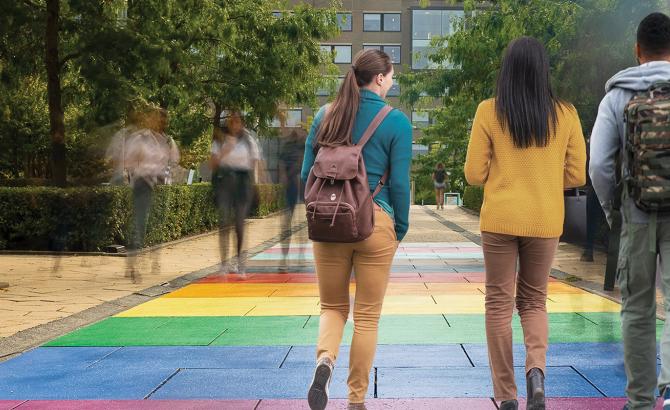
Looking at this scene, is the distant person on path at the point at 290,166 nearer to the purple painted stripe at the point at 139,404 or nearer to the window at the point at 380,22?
the purple painted stripe at the point at 139,404

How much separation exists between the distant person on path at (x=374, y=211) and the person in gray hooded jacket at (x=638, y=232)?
88 centimetres

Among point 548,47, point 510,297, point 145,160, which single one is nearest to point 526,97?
point 510,297

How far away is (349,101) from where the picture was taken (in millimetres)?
3955

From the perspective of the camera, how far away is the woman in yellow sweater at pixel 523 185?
Answer: 3963 mm

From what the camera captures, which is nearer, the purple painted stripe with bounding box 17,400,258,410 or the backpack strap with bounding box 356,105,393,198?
the backpack strap with bounding box 356,105,393,198

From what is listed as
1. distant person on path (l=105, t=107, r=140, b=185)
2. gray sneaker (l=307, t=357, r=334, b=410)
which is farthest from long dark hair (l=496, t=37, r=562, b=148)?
distant person on path (l=105, t=107, r=140, b=185)

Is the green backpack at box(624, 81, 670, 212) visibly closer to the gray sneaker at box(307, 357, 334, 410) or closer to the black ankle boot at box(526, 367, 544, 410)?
the black ankle boot at box(526, 367, 544, 410)

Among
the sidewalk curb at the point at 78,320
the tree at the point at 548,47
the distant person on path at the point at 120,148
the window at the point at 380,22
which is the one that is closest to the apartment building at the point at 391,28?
the window at the point at 380,22

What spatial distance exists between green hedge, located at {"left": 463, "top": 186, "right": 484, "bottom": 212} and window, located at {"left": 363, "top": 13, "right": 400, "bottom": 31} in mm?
39669

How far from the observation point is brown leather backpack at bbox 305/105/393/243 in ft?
12.5

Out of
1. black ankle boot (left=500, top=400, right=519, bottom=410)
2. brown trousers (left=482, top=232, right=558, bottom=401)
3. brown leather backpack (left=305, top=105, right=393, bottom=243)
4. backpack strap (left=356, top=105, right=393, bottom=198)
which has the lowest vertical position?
black ankle boot (left=500, top=400, right=519, bottom=410)

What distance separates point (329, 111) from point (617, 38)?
11386 mm

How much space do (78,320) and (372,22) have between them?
220 ft

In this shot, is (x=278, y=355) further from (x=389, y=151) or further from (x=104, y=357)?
(x=389, y=151)
